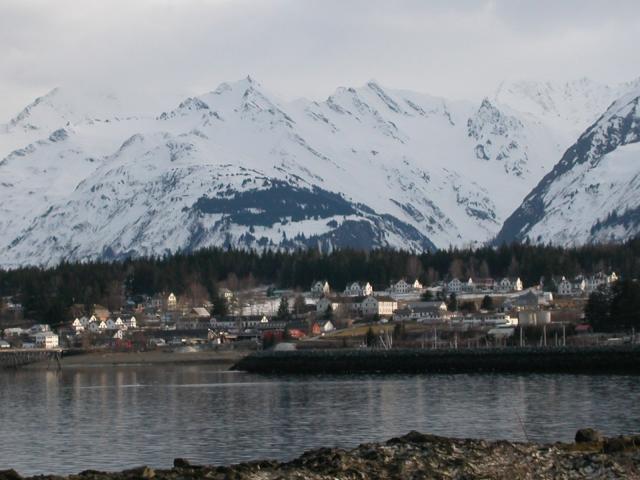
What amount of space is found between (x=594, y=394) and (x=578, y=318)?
8185cm

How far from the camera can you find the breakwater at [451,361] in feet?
392

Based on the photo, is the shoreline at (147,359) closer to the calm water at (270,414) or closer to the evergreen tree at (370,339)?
the evergreen tree at (370,339)

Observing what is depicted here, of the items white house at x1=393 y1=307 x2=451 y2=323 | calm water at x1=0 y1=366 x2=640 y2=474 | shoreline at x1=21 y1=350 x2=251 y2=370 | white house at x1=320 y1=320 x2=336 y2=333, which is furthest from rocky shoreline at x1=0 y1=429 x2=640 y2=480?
white house at x1=320 y1=320 x2=336 y2=333

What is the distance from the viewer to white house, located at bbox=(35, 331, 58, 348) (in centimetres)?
19075

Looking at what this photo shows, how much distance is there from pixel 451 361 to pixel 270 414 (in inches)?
1992

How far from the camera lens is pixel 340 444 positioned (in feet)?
201

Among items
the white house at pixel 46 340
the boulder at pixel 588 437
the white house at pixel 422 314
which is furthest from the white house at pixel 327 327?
the boulder at pixel 588 437

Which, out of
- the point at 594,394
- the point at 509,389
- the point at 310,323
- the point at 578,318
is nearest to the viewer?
the point at 594,394

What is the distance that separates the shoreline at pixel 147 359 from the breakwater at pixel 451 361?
23.3 m

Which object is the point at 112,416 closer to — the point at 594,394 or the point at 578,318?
the point at 594,394

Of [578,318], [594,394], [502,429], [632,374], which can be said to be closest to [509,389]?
[594,394]

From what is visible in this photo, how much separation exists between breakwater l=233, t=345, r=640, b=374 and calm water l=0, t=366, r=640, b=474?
298 inches

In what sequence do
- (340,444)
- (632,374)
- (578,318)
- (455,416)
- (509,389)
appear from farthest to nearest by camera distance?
(578,318) → (632,374) → (509,389) → (455,416) → (340,444)

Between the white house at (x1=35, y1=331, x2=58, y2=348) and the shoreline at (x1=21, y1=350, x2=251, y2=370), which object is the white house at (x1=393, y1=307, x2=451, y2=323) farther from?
the white house at (x1=35, y1=331, x2=58, y2=348)
